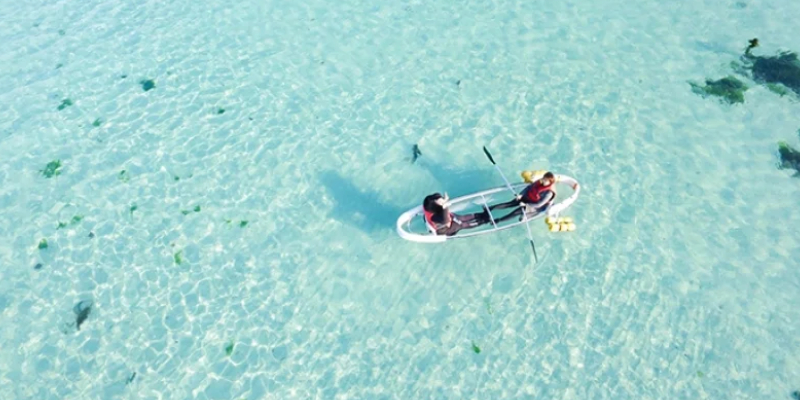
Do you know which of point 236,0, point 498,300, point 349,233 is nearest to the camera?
point 498,300

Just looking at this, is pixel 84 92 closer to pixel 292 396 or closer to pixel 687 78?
pixel 292 396

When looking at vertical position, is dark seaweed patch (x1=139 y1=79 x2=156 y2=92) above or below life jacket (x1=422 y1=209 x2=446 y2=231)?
below

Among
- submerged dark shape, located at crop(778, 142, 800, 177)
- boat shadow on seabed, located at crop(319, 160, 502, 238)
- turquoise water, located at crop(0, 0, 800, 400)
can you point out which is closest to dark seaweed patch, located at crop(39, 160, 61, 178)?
turquoise water, located at crop(0, 0, 800, 400)

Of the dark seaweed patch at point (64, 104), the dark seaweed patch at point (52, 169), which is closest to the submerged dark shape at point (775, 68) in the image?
the dark seaweed patch at point (52, 169)

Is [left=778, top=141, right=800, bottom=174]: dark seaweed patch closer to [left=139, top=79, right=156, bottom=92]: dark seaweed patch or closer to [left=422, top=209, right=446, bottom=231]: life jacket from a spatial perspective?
[left=422, top=209, right=446, bottom=231]: life jacket

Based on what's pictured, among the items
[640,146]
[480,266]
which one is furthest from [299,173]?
[640,146]

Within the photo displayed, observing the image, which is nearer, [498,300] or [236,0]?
[498,300]

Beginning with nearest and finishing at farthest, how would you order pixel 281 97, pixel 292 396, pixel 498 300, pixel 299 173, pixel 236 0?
pixel 292 396 → pixel 498 300 → pixel 299 173 → pixel 281 97 → pixel 236 0
